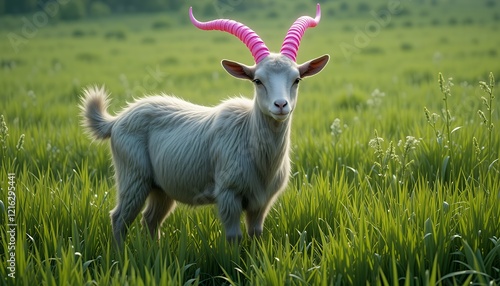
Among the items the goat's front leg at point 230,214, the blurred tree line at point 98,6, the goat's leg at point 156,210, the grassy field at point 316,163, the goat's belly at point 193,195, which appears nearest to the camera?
the grassy field at point 316,163

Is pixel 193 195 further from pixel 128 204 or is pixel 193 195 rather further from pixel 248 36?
pixel 248 36

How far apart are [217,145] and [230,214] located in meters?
0.52

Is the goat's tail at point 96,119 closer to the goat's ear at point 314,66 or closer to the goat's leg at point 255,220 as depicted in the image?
the goat's leg at point 255,220

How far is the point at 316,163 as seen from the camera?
6.06 meters

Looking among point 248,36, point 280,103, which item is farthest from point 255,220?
point 248,36

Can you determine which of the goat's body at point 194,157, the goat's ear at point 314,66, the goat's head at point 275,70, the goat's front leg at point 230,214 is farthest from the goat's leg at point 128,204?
the goat's ear at point 314,66

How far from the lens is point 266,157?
423 cm

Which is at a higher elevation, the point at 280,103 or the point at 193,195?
the point at 280,103

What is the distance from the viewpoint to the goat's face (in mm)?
3869

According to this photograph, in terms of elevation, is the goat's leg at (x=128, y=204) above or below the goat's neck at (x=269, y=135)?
below

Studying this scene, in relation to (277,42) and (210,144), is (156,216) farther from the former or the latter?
(277,42)

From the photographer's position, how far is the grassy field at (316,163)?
3553 mm

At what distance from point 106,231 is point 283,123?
159 centimetres

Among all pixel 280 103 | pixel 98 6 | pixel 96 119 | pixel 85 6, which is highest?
pixel 85 6
